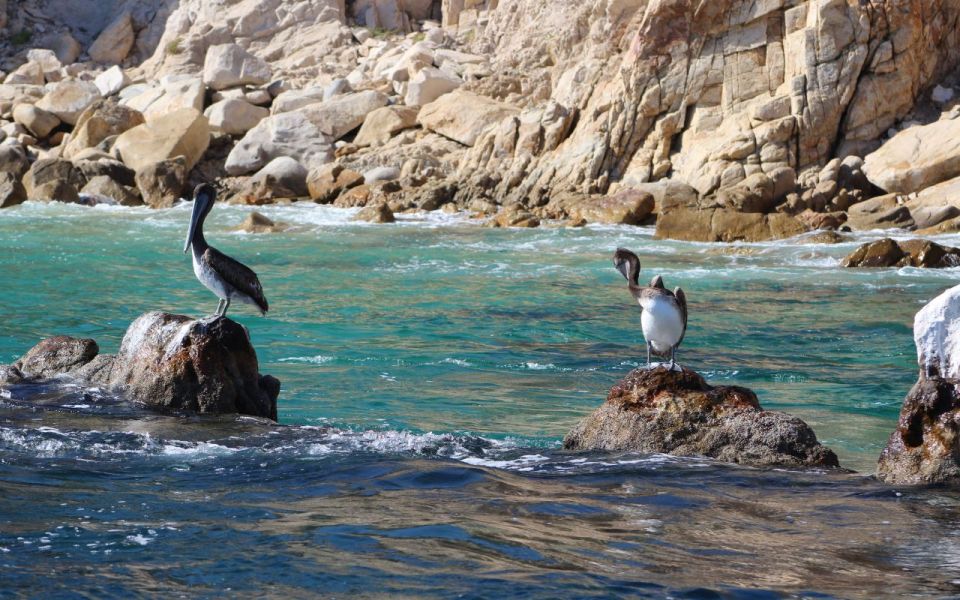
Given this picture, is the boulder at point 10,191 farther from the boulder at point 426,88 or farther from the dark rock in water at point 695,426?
the dark rock in water at point 695,426

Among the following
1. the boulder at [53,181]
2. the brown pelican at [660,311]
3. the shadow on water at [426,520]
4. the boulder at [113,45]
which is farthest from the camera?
the boulder at [113,45]

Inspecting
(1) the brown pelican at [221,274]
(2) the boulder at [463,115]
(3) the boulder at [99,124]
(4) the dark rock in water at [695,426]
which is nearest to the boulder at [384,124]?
(2) the boulder at [463,115]

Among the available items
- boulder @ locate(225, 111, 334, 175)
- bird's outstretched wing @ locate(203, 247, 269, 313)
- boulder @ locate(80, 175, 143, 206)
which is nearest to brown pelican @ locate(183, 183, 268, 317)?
bird's outstretched wing @ locate(203, 247, 269, 313)

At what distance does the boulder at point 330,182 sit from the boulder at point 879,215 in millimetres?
12565

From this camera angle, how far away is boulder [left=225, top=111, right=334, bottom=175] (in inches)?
1296

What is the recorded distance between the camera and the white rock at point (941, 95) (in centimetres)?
2727

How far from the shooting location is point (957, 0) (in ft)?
91.4

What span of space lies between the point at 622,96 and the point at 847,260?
10.8m

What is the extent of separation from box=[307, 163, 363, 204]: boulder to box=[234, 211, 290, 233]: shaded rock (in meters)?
5.45

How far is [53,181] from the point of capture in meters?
29.3

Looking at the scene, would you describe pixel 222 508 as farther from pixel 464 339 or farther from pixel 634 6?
pixel 634 6

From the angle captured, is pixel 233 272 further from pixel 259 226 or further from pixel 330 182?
pixel 330 182

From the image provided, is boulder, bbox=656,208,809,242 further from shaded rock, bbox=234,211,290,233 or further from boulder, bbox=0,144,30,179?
boulder, bbox=0,144,30,179

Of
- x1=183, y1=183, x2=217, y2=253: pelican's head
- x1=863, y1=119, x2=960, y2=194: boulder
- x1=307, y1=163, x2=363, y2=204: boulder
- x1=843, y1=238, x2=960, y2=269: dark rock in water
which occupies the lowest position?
x1=183, y1=183, x2=217, y2=253: pelican's head
